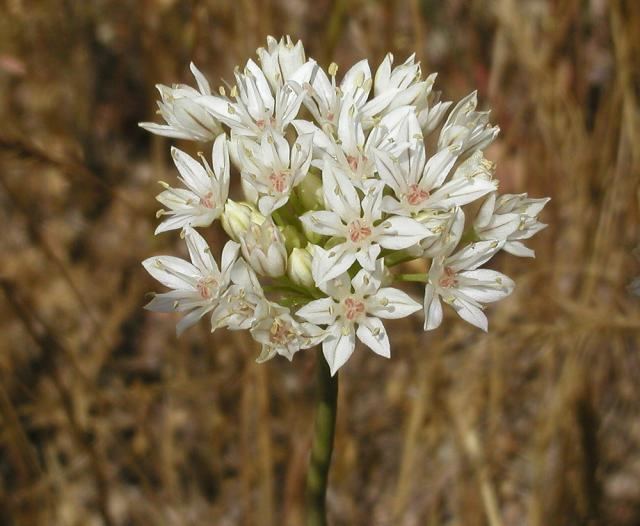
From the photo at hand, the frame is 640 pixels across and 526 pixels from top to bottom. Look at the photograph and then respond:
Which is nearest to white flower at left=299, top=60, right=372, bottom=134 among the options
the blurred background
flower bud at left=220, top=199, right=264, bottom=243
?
flower bud at left=220, top=199, right=264, bottom=243

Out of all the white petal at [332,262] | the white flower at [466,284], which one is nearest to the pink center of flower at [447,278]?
the white flower at [466,284]

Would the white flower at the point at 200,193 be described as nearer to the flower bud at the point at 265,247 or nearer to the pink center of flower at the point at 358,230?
the flower bud at the point at 265,247

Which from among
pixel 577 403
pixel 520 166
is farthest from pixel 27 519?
pixel 520 166

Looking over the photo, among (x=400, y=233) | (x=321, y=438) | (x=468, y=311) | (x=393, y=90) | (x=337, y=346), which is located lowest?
(x=321, y=438)

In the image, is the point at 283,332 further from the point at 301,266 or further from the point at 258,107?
the point at 258,107

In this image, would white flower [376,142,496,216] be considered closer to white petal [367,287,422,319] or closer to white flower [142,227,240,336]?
white petal [367,287,422,319]

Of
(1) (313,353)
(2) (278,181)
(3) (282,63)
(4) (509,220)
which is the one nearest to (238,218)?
(2) (278,181)

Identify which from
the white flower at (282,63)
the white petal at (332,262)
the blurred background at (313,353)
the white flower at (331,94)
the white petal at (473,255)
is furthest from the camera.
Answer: the blurred background at (313,353)
